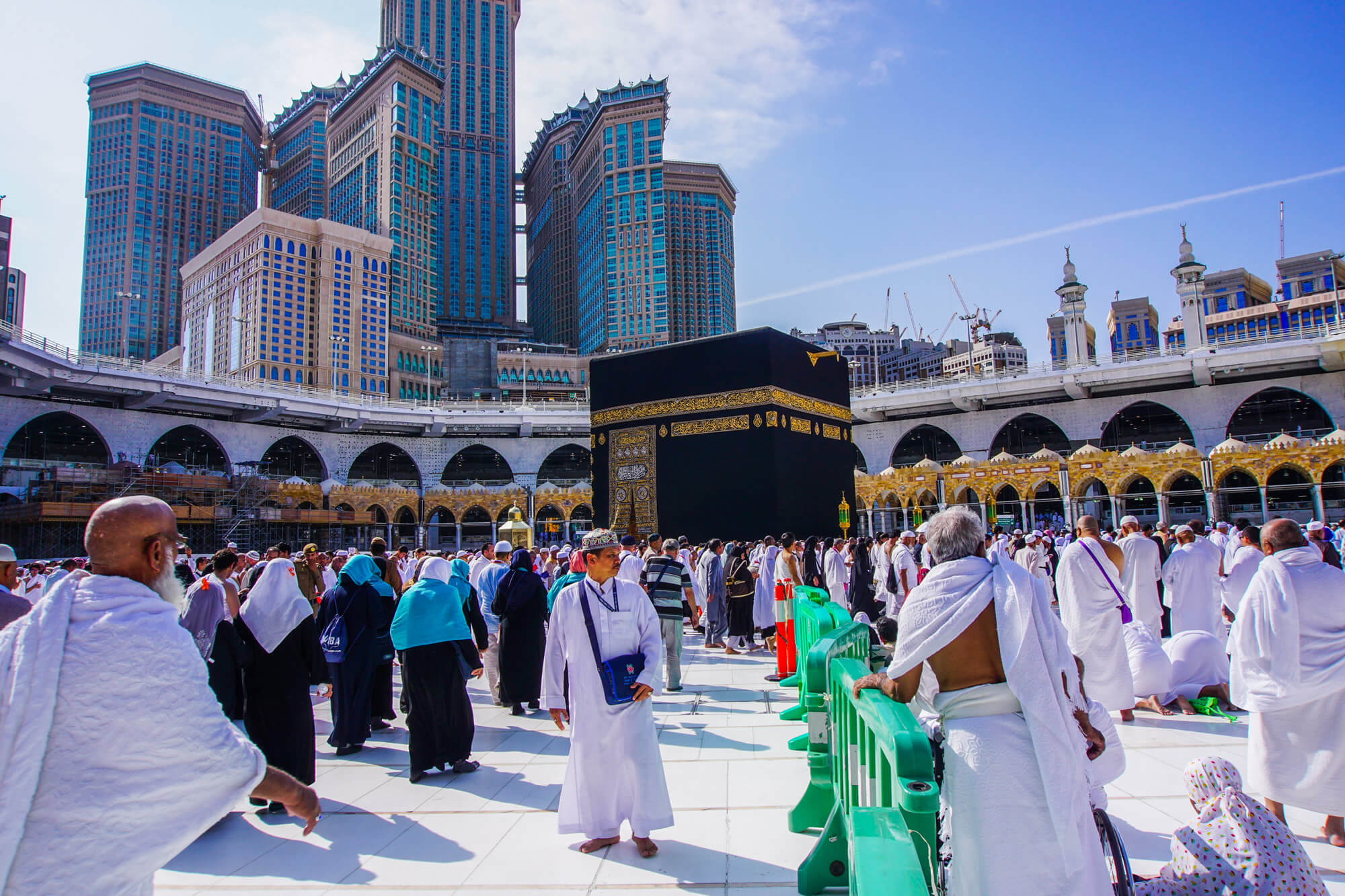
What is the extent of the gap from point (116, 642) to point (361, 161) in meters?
67.4

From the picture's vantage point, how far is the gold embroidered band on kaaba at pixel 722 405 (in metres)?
13.6

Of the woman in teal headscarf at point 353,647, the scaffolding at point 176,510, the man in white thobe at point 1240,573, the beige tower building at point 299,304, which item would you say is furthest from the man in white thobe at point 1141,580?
the beige tower building at point 299,304

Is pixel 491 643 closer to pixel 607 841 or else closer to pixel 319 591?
pixel 319 591

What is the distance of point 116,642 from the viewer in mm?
1175

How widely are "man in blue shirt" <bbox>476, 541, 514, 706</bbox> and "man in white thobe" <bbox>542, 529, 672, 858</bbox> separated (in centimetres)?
235

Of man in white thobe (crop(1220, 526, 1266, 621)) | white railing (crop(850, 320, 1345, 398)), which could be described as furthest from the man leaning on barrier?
white railing (crop(850, 320, 1345, 398))

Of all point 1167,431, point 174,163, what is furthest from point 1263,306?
point 174,163

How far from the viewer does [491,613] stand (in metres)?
5.64

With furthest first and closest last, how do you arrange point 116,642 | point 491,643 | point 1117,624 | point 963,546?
point 491,643 → point 1117,624 → point 963,546 → point 116,642

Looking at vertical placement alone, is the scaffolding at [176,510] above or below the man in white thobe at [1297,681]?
above

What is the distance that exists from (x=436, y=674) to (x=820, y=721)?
6.54ft

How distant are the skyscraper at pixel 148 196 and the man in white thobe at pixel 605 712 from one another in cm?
6776

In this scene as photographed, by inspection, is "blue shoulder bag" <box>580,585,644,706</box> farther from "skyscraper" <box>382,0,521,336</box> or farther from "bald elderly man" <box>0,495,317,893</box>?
"skyscraper" <box>382,0,521,336</box>

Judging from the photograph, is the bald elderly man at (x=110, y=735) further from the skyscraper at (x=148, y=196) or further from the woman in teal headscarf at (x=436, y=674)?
the skyscraper at (x=148, y=196)
